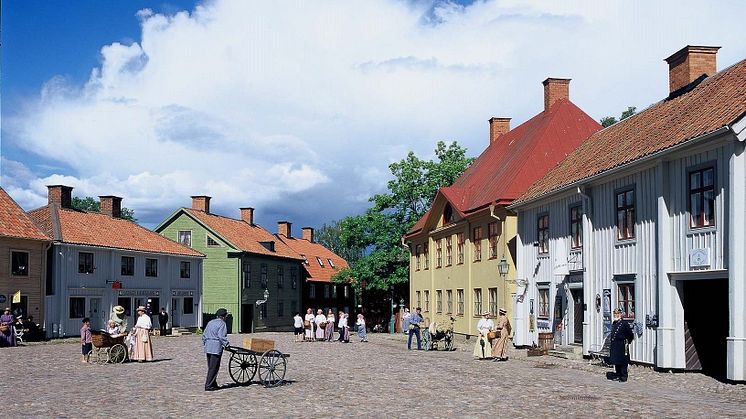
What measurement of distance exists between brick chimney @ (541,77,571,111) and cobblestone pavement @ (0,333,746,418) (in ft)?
54.9

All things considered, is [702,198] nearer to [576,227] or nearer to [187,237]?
[576,227]

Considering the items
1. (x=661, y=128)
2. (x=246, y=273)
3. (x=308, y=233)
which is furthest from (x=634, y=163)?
(x=308, y=233)

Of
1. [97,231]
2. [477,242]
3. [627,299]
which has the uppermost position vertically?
[97,231]

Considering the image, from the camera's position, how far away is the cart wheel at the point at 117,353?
2391cm

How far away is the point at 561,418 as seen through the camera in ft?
41.7

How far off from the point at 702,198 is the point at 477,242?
18.5 m

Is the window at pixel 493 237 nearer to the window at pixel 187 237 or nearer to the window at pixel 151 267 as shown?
the window at pixel 151 267

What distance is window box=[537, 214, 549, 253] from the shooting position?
29.2 m

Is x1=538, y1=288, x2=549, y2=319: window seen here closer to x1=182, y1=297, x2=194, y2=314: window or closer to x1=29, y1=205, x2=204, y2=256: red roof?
x1=29, y1=205, x2=204, y2=256: red roof

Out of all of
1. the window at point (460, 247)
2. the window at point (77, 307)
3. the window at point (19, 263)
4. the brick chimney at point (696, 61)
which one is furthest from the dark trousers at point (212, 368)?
the window at point (77, 307)

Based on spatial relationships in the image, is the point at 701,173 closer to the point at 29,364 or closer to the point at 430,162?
the point at 29,364

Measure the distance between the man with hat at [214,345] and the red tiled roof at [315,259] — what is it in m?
58.0

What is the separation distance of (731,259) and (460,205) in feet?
73.0

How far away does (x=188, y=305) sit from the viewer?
5569 centimetres
